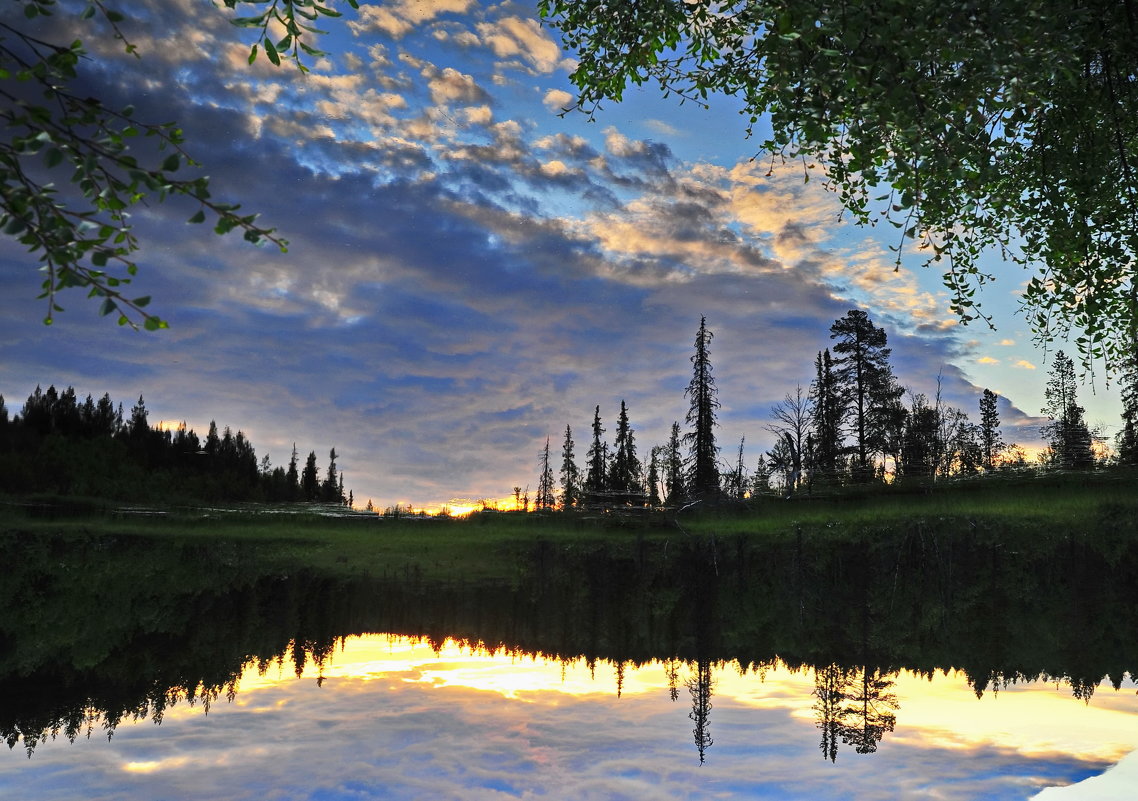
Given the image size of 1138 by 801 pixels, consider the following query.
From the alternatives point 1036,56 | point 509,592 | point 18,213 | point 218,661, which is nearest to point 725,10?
point 1036,56

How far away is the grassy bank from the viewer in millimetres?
29000

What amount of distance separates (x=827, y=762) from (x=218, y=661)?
1070 centimetres

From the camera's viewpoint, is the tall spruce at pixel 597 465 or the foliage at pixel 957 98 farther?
the tall spruce at pixel 597 465

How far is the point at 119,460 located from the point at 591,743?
11130cm

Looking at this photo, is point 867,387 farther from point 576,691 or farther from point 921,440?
point 576,691

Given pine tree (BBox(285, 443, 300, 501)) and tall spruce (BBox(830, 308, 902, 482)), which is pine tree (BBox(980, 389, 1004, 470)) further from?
pine tree (BBox(285, 443, 300, 501))

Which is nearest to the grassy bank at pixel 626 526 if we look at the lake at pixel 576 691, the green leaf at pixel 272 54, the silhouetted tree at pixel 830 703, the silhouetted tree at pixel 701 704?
the lake at pixel 576 691

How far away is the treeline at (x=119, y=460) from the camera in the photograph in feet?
293

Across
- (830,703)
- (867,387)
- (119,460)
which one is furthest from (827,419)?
(119,460)

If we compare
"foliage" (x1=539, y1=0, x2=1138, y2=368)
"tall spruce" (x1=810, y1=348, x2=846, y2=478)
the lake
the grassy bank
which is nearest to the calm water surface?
the lake

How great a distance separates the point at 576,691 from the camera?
459 inches

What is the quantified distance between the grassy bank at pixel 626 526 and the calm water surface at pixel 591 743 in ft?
56.8

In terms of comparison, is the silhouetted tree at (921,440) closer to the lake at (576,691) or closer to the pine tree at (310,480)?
the lake at (576,691)

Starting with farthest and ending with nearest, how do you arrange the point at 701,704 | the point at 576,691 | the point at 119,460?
the point at 119,460
the point at 576,691
the point at 701,704
